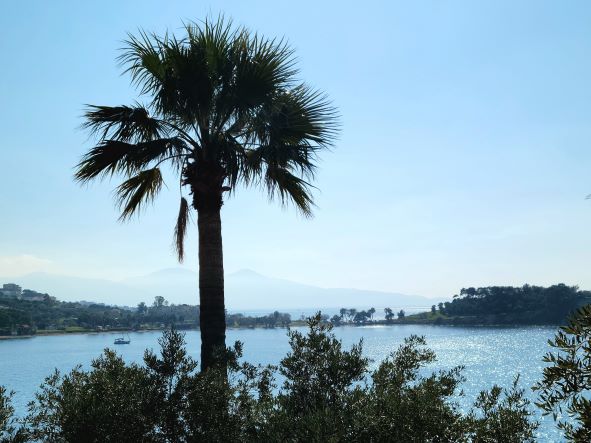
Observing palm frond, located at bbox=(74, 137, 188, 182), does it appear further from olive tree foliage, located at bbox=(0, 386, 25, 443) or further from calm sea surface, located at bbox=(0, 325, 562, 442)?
calm sea surface, located at bbox=(0, 325, 562, 442)

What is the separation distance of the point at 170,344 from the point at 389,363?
3.07 meters

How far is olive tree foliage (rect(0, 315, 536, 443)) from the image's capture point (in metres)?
4.52

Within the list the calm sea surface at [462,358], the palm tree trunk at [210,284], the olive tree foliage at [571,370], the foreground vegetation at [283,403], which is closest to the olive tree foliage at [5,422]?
the foreground vegetation at [283,403]

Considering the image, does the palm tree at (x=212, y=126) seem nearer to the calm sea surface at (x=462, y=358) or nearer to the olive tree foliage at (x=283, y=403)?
the olive tree foliage at (x=283, y=403)

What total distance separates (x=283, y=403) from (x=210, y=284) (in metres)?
3.17

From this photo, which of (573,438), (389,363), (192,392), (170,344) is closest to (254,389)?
(192,392)

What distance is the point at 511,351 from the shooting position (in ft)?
375

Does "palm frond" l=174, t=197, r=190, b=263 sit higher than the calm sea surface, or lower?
higher

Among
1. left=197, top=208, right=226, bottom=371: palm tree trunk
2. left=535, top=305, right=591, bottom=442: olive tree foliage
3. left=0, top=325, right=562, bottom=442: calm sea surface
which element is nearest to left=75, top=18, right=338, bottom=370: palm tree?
left=197, top=208, right=226, bottom=371: palm tree trunk

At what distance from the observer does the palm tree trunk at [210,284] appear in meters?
7.77

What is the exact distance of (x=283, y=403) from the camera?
5301 mm

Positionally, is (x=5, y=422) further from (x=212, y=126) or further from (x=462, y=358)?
(x=462, y=358)

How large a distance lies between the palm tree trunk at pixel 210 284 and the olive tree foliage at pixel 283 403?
767 mm

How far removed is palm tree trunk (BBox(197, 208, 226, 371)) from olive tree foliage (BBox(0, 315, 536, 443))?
0.77 m
